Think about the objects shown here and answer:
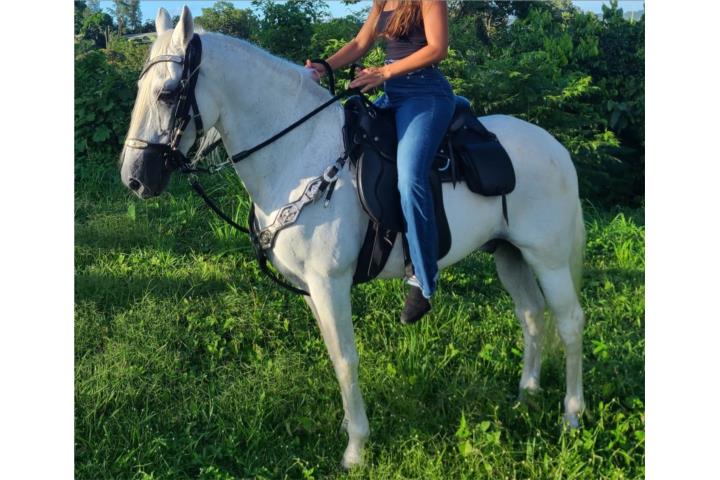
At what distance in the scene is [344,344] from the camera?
3.16 m

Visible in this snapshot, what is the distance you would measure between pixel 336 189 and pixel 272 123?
432 millimetres

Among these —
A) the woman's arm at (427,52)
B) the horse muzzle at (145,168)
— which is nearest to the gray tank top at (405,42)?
the woman's arm at (427,52)

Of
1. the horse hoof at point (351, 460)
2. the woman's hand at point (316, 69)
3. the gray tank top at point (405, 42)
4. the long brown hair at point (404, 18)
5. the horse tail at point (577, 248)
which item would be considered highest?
the long brown hair at point (404, 18)

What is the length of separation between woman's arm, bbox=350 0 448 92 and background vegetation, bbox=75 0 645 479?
1913 millimetres

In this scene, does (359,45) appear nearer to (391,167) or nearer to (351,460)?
(391,167)

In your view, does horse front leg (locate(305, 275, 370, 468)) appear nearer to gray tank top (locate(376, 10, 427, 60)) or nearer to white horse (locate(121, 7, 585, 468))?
white horse (locate(121, 7, 585, 468))

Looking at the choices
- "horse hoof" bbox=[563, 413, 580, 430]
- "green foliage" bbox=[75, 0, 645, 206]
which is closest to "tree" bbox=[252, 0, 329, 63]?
"green foliage" bbox=[75, 0, 645, 206]

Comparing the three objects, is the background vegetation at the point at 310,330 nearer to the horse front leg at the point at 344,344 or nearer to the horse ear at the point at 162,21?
the horse front leg at the point at 344,344

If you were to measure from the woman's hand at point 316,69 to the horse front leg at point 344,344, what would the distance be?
1004 millimetres

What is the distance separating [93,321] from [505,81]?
4834 mm

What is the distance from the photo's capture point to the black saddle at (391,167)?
2.98 m

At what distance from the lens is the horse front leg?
9.93ft

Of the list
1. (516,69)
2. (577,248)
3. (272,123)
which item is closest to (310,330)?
(577,248)

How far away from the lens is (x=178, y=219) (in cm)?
610
